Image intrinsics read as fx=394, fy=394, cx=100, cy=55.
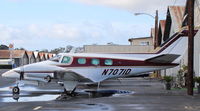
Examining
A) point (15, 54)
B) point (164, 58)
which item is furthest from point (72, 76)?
point (15, 54)

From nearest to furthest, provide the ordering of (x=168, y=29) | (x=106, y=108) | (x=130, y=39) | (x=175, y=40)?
(x=106, y=108) → (x=175, y=40) → (x=168, y=29) → (x=130, y=39)

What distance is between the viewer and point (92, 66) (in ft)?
71.1

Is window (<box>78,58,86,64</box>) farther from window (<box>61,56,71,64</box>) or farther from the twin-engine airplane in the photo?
window (<box>61,56,71,64</box>)

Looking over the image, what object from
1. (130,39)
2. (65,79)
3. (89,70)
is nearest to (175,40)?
(89,70)

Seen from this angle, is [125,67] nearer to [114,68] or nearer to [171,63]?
[114,68]

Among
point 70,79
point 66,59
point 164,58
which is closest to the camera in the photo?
point 70,79

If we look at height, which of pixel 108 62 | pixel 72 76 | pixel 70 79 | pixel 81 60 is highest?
pixel 81 60

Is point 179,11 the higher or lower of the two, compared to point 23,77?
higher

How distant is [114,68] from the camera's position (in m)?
21.9

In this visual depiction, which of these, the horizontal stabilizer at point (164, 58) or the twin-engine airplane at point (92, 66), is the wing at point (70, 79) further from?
the horizontal stabilizer at point (164, 58)

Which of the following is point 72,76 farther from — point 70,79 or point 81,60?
point 81,60

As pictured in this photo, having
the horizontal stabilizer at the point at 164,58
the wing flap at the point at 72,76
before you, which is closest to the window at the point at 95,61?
the wing flap at the point at 72,76

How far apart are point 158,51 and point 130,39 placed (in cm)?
5290

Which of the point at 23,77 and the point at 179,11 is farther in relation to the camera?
the point at 179,11
